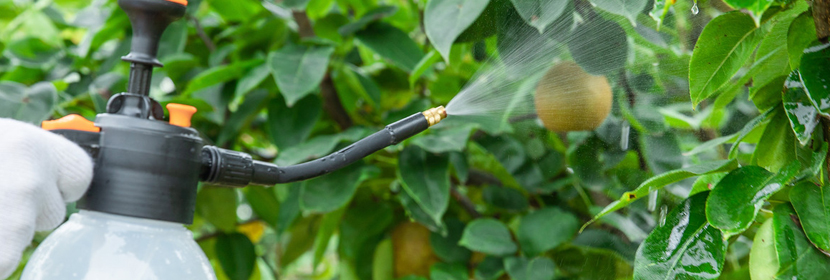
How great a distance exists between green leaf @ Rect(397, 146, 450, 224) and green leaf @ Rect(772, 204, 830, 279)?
309mm

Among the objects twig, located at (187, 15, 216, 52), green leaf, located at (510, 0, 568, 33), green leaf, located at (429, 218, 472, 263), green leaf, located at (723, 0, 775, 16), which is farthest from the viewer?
twig, located at (187, 15, 216, 52)

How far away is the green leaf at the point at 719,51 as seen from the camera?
34 cm

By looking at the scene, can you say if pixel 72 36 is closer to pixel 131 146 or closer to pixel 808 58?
pixel 131 146

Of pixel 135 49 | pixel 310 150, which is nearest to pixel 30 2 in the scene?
pixel 310 150

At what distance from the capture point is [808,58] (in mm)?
305

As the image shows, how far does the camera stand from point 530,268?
1.90 ft

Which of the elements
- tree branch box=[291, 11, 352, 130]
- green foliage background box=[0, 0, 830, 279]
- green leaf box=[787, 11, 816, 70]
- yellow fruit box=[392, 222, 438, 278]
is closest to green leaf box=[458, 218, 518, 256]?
green foliage background box=[0, 0, 830, 279]

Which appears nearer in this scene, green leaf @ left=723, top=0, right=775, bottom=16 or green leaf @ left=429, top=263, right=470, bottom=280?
green leaf @ left=723, top=0, right=775, bottom=16

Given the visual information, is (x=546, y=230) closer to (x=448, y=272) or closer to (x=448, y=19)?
(x=448, y=272)

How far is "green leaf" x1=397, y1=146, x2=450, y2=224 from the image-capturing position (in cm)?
60

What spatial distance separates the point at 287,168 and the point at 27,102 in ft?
1.42

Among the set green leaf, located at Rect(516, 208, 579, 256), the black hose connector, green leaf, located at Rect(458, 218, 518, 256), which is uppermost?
the black hose connector

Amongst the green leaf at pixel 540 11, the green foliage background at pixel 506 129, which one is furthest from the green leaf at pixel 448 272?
the green leaf at pixel 540 11

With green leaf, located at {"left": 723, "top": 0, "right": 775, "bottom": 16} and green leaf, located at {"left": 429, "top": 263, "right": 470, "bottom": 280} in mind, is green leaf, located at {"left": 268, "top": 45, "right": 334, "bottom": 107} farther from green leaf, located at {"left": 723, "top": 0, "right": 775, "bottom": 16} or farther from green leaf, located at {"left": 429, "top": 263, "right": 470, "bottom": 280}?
green leaf, located at {"left": 723, "top": 0, "right": 775, "bottom": 16}
